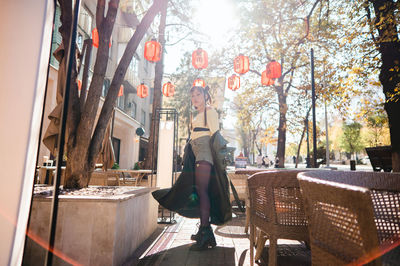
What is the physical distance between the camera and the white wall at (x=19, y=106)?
5.46ft

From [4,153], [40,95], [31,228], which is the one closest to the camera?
[4,153]

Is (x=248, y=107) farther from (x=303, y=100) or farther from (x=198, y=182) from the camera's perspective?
(x=198, y=182)

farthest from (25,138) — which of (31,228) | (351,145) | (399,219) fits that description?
(351,145)

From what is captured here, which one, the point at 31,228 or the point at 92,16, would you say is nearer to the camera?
the point at 31,228

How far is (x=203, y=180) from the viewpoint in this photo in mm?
3252

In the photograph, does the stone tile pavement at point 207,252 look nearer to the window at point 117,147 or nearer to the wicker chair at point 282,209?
the wicker chair at point 282,209

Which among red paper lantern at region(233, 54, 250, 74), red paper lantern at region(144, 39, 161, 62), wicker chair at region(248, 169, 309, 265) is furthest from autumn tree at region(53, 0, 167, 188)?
red paper lantern at region(233, 54, 250, 74)

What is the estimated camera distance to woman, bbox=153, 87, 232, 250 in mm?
3229

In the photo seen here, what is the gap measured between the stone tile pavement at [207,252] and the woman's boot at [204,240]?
59mm

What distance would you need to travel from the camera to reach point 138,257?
2.89 metres

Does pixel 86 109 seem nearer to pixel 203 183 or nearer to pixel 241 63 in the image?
pixel 203 183

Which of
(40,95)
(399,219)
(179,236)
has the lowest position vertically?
(179,236)

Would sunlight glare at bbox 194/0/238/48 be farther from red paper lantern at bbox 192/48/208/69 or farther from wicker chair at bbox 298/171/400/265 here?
wicker chair at bbox 298/171/400/265

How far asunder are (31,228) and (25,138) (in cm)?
128
